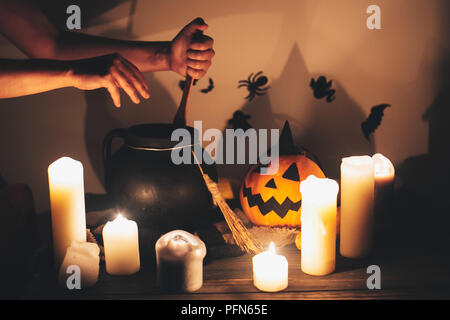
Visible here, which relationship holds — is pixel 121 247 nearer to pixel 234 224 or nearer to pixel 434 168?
→ pixel 234 224

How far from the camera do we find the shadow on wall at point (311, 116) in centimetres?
156

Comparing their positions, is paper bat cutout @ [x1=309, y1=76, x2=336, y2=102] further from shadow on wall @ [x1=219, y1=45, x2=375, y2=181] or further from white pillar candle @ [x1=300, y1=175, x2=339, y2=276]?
white pillar candle @ [x1=300, y1=175, x2=339, y2=276]

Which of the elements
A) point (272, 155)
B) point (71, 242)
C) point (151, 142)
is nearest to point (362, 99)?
point (272, 155)

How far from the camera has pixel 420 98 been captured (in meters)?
1.56

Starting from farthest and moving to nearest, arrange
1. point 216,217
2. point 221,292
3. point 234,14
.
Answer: point 234,14 < point 216,217 < point 221,292

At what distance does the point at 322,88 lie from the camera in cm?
155

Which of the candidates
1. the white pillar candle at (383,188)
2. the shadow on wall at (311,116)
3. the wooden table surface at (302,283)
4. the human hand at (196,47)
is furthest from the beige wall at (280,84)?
the wooden table surface at (302,283)

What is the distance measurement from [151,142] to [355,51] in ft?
2.41

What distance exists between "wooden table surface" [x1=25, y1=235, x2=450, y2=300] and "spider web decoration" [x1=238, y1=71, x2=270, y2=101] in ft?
1.94

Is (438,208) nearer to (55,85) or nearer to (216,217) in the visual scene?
(216,217)

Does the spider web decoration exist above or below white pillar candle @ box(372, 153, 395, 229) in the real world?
above

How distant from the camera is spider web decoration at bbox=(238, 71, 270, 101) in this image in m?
1.55

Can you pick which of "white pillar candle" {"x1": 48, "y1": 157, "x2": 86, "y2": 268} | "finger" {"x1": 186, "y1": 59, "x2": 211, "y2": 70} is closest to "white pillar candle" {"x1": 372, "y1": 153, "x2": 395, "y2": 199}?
"finger" {"x1": 186, "y1": 59, "x2": 211, "y2": 70}

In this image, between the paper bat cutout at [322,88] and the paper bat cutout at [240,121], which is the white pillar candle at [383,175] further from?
the paper bat cutout at [240,121]
